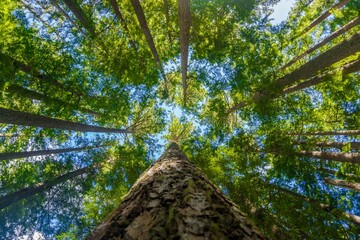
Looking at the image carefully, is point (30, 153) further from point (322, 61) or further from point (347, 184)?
point (347, 184)

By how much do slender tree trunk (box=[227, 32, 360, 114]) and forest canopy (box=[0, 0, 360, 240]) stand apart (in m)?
0.04

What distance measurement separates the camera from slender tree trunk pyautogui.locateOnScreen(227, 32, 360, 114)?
6.10 metres

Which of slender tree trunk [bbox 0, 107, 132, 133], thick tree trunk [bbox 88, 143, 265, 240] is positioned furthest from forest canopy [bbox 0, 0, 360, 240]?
thick tree trunk [bbox 88, 143, 265, 240]

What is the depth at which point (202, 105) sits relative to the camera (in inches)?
653

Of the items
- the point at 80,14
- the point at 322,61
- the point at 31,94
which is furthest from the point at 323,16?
the point at 31,94

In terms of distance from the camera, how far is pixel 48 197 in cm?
1466

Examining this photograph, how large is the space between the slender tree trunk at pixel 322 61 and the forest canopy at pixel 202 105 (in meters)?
0.04

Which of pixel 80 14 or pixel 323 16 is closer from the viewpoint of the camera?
pixel 80 14

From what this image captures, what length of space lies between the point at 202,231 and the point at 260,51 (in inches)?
317

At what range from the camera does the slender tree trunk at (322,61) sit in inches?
240

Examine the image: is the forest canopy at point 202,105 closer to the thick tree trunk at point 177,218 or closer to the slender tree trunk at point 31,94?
the slender tree trunk at point 31,94

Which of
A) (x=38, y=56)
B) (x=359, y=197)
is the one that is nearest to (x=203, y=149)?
(x=359, y=197)

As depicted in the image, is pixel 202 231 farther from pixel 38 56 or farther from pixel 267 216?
pixel 38 56

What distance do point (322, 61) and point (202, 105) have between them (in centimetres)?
1009
